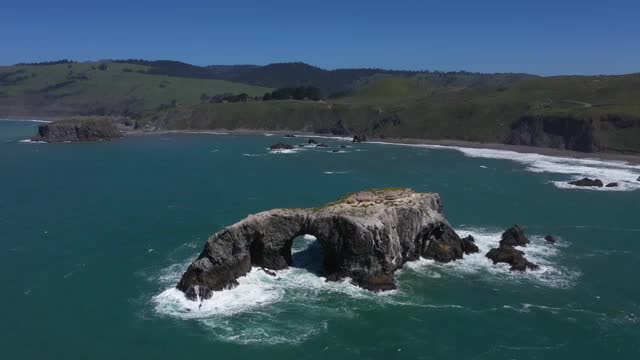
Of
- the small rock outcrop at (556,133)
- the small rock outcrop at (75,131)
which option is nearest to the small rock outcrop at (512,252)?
the small rock outcrop at (556,133)

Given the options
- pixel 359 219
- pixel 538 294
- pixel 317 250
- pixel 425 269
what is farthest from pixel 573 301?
pixel 317 250

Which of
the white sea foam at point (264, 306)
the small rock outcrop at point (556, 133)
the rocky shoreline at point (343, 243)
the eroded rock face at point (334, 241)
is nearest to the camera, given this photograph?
the white sea foam at point (264, 306)

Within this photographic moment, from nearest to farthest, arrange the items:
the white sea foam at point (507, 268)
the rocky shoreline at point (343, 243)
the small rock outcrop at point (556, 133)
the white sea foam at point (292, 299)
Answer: the white sea foam at point (292, 299) → the rocky shoreline at point (343, 243) → the white sea foam at point (507, 268) → the small rock outcrop at point (556, 133)

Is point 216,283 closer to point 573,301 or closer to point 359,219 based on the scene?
point 359,219

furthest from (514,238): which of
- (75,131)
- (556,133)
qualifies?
(75,131)

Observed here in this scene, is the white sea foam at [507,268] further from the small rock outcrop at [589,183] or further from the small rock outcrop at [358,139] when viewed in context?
the small rock outcrop at [358,139]

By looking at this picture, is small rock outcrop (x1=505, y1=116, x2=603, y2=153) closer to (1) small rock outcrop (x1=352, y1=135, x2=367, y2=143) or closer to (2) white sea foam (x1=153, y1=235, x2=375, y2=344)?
(1) small rock outcrop (x1=352, y1=135, x2=367, y2=143)
